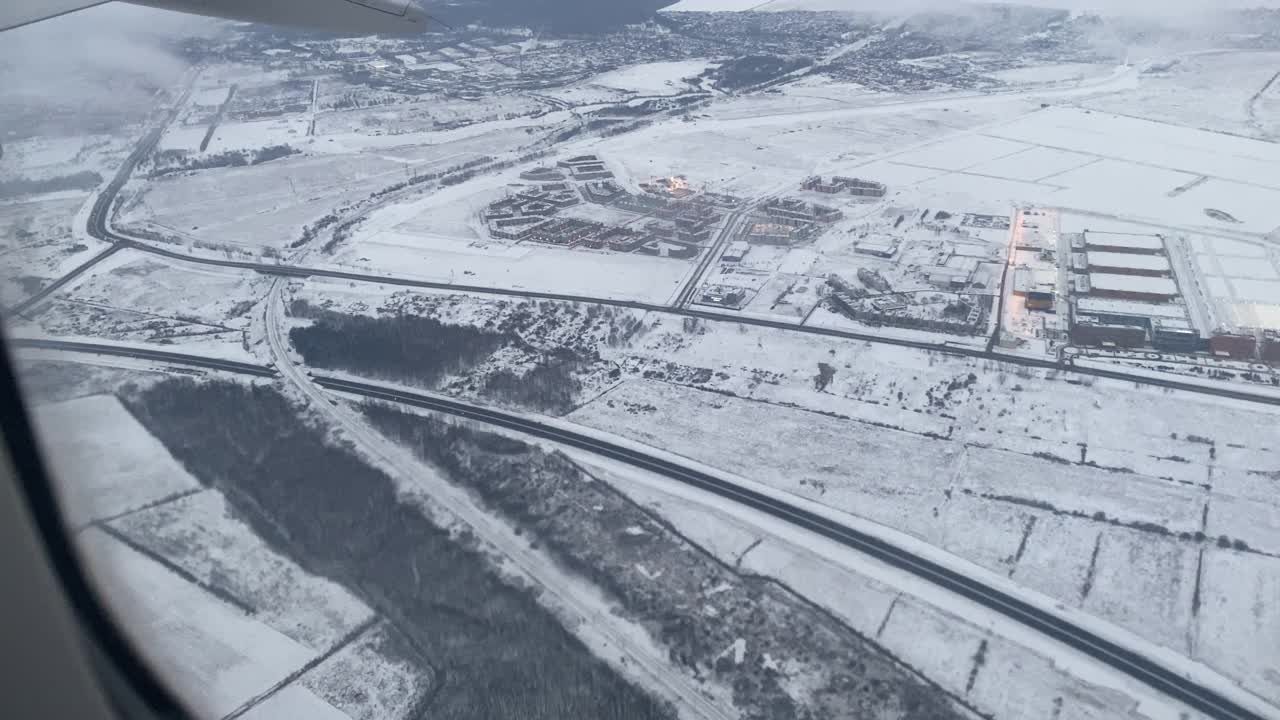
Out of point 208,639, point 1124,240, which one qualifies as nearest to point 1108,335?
point 1124,240

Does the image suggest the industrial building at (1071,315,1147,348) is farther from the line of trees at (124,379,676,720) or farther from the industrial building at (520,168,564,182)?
the industrial building at (520,168,564,182)

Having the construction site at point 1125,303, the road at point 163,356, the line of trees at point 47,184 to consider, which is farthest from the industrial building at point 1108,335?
the line of trees at point 47,184

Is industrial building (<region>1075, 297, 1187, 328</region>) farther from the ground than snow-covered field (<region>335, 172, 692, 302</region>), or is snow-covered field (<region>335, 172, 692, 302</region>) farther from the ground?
snow-covered field (<region>335, 172, 692, 302</region>)

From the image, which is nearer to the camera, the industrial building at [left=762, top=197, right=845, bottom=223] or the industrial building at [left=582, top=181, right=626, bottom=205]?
the industrial building at [left=762, top=197, right=845, bottom=223]

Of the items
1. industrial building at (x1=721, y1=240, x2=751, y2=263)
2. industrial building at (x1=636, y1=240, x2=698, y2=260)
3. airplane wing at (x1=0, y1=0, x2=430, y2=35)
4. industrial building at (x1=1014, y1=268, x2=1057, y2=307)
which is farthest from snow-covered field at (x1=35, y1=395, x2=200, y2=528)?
industrial building at (x1=1014, y1=268, x2=1057, y2=307)

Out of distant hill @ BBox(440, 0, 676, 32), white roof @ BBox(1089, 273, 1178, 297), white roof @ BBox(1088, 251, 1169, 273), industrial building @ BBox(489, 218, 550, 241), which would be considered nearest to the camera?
white roof @ BBox(1089, 273, 1178, 297)

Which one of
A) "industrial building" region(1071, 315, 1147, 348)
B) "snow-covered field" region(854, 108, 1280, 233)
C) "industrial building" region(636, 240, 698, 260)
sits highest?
"industrial building" region(636, 240, 698, 260)

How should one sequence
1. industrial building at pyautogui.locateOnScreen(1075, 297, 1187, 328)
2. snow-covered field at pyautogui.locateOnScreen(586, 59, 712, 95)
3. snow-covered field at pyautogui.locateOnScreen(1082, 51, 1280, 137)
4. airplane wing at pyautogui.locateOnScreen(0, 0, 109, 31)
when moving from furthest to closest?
1. snow-covered field at pyautogui.locateOnScreen(586, 59, 712, 95)
2. snow-covered field at pyautogui.locateOnScreen(1082, 51, 1280, 137)
3. industrial building at pyautogui.locateOnScreen(1075, 297, 1187, 328)
4. airplane wing at pyautogui.locateOnScreen(0, 0, 109, 31)
